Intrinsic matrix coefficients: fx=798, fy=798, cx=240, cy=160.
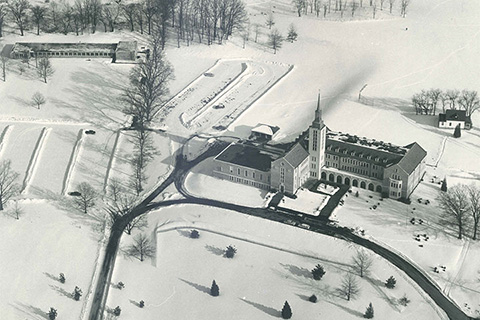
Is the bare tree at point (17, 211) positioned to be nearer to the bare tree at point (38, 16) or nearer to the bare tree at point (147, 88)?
the bare tree at point (147, 88)

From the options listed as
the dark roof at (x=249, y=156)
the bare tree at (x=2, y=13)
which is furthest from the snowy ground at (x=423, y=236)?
the bare tree at (x=2, y=13)

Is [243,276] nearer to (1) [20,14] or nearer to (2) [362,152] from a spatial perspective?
(2) [362,152]

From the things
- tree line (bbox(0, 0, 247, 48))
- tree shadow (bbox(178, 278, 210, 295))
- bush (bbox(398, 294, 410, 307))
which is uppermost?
tree line (bbox(0, 0, 247, 48))

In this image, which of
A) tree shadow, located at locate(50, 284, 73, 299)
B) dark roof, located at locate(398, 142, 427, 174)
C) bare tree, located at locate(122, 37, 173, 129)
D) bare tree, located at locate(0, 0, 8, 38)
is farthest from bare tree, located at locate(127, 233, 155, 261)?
bare tree, located at locate(0, 0, 8, 38)

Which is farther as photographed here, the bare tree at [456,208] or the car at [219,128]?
the car at [219,128]

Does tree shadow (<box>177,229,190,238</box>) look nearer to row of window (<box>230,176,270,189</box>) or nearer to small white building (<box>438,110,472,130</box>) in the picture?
row of window (<box>230,176,270,189</box>)

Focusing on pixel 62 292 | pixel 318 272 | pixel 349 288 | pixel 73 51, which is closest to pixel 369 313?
pixel 349 288
